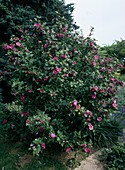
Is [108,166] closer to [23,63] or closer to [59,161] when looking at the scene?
[59,161]

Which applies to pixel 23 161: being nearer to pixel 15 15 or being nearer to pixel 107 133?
pixel 107 133

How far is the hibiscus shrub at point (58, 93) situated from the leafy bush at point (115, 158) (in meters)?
0.45

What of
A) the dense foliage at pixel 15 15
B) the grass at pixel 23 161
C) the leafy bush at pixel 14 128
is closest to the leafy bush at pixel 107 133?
the grass at pixel 23 161

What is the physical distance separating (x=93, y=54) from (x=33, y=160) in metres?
2.11

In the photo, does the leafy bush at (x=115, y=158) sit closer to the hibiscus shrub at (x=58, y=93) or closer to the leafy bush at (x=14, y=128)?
the hibiscus shrub at (x=58, y=93)

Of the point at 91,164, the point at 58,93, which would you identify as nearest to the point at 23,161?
the point at 91,164

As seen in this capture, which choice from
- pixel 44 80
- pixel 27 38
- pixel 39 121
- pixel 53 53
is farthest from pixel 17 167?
pixel 27 38

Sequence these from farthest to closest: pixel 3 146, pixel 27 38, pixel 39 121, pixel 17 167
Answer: pixel 27 38
pixel 3 146
pixel 17 167
pixel 39 121

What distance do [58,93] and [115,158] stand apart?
51.9 inches

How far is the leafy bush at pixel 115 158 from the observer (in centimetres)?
267

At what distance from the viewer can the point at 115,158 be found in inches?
108

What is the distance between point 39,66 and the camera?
8.70 feet

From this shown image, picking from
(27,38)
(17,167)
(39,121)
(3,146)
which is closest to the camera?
(39,121)

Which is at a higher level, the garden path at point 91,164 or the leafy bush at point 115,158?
the leafy bush at point 115,158
